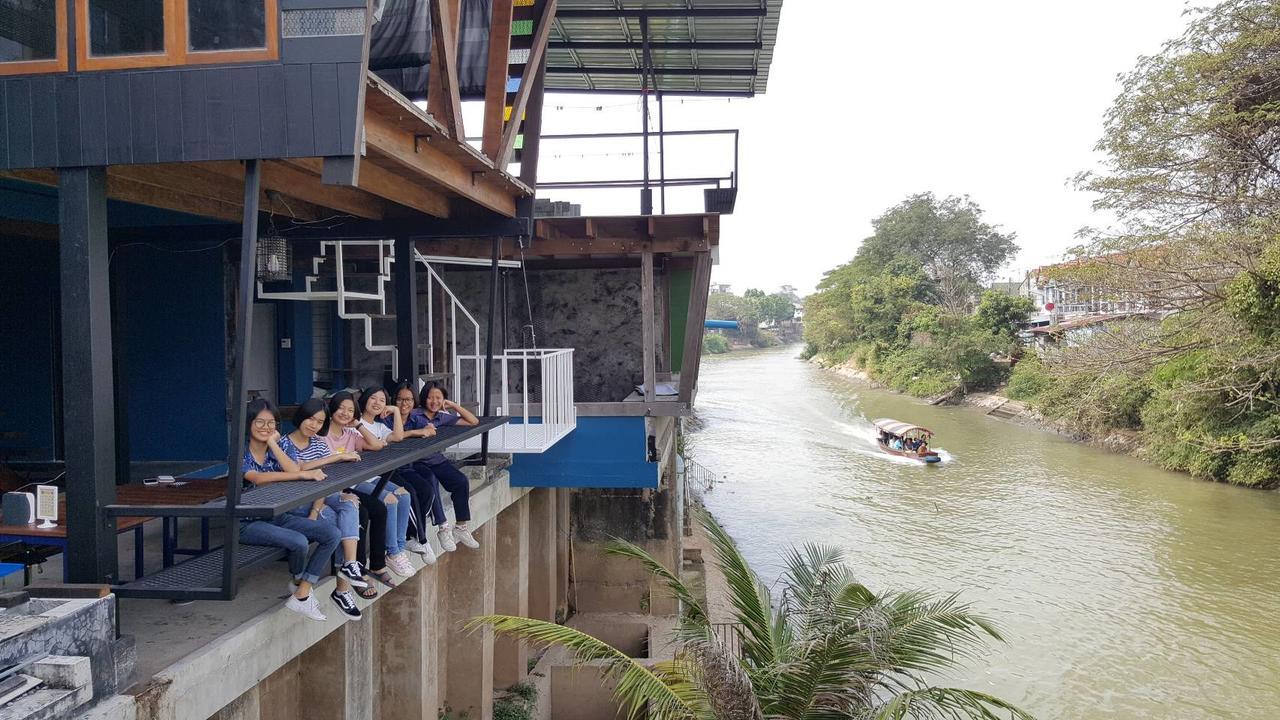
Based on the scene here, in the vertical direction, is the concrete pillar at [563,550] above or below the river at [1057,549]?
above

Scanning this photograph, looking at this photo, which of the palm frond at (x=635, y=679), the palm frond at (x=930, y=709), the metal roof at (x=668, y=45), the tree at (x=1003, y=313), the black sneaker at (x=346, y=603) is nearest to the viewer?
A: the black sneaker at (x=346, y=603)

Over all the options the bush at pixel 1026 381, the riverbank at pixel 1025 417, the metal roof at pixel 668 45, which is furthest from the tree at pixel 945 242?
the metal roof at pixel 668 45

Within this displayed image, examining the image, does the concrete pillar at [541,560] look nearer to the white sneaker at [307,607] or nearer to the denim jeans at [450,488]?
the denim jeans at [450,488]

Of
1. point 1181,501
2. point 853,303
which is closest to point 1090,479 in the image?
point 1181,501

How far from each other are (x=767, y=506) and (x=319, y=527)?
67.8 ft

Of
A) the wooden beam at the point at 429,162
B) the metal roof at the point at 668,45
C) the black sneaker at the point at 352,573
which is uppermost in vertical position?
the metal roof at the point at 668,45

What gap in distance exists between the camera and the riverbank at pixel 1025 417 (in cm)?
2902

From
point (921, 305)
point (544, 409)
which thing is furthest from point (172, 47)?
point (921, 305)

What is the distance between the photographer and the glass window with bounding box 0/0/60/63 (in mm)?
3826

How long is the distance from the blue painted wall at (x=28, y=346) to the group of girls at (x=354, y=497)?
333cm

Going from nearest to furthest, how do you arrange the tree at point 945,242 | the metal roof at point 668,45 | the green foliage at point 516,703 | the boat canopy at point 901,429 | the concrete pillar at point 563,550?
the green foliage at point 516,703
the metal roof at point 668,45
the concrete pillar at point 563,550
the boat canopy at point 901,429
the tree at point 945,242

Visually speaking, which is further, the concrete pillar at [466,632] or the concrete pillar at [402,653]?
the concrete pillar at [466,632]

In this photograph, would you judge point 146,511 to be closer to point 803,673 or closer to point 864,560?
point 803,673

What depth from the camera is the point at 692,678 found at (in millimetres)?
5793
